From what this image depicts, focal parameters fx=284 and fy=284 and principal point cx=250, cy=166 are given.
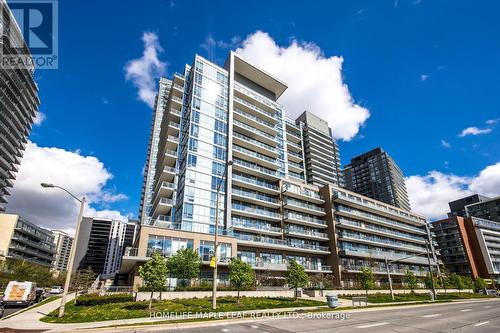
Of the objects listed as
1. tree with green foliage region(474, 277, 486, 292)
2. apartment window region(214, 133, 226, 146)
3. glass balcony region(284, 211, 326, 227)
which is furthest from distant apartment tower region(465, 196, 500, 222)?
apartment window region(214, 133, 226, 146)

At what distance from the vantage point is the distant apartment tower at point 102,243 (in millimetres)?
177750

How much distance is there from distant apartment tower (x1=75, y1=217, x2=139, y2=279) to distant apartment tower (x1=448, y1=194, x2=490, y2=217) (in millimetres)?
185040

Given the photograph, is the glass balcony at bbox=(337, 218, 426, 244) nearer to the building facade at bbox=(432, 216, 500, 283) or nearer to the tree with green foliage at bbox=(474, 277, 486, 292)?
the tree with green foliage at bbox=(474, 277, 486, 292)

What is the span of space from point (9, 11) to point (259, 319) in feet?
374

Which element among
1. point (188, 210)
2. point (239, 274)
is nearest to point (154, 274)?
point (239, 274)

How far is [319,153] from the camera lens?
110375 mm

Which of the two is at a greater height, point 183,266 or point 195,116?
point 195,116

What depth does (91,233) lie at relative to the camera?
192m

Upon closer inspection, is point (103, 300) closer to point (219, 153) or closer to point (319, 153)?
point (219, 153)

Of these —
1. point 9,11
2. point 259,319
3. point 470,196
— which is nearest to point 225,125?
point 259,319

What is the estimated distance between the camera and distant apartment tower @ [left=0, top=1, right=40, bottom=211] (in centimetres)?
8625

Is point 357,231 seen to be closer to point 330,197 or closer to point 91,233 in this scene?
point 330,197

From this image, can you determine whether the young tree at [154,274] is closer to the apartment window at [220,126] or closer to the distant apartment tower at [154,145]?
the apartment window at [220,126]

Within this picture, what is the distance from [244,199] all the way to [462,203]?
150978 mm
